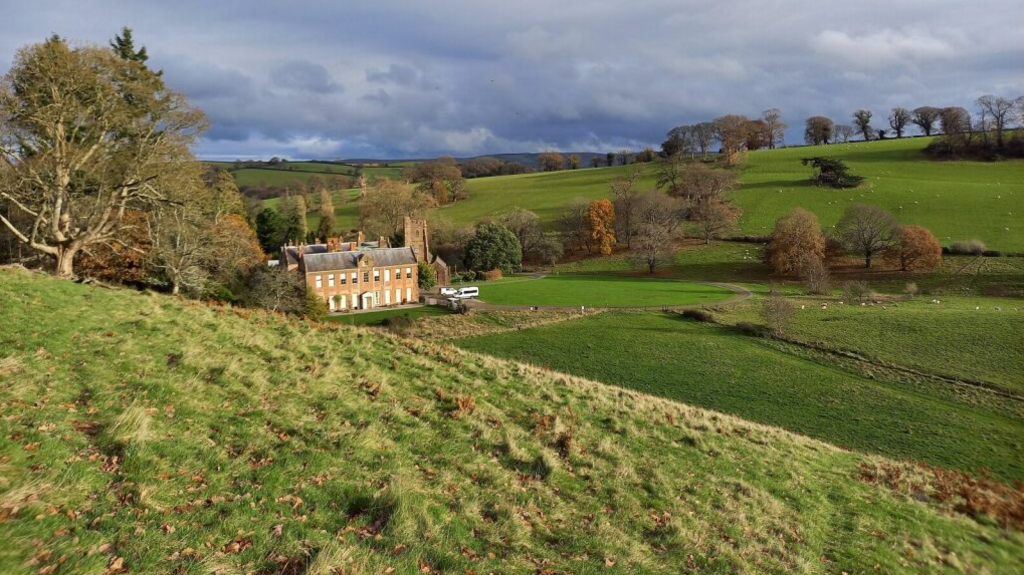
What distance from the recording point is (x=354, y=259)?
2402 inches

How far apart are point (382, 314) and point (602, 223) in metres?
47.9

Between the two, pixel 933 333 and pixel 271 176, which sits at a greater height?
pixel 271 176

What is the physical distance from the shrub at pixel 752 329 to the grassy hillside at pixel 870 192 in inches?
1776

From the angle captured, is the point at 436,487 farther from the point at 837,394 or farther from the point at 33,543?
the point at 837,394

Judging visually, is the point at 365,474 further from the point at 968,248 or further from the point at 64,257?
the point at 968,248

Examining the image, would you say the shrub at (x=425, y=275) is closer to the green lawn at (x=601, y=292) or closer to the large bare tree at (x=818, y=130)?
the green lawn at (x=601, y=292)

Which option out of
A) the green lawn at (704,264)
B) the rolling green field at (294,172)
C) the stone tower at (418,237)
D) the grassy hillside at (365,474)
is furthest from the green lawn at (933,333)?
the rolling green field at (294,172)

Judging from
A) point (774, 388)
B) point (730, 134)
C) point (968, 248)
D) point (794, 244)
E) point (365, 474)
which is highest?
point (730, 134)

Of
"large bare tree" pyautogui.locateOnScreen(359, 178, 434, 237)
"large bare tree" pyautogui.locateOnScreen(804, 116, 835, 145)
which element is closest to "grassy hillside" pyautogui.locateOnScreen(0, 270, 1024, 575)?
"large bare tree" pyautogui.locateOnScreen(359, 178, 434, 237)

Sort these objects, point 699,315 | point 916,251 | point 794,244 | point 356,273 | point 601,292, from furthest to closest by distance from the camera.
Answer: point 794,244
point 601,292
point 916,251
point 356,273
point 699,315

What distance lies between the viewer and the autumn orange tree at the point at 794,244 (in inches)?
2638

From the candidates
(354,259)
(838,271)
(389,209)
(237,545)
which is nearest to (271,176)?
(389,209)

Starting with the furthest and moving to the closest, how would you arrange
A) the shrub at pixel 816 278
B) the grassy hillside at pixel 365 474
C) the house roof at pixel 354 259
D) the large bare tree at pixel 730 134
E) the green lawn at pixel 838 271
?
the large bare tree at pixel 730 134
the house roof at pixel 354 259
the shrub at pixel 816 278
the green lawn at pixel 838 271
the grassy hillside at pixel 365 474

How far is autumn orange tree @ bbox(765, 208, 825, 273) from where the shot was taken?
67.0 metres
